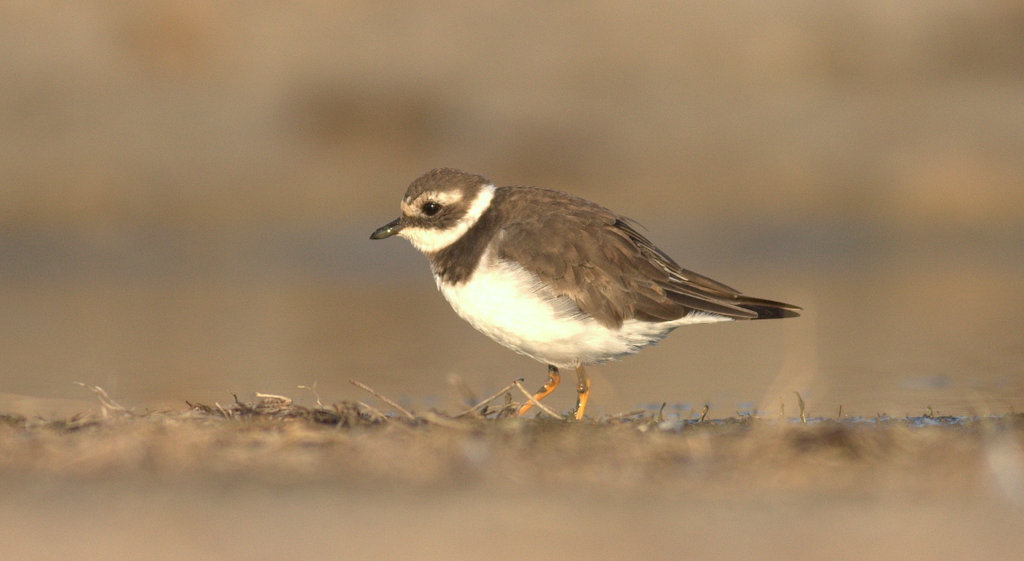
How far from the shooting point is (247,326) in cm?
1471

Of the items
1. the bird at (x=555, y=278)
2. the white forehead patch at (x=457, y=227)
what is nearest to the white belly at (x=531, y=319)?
the bird at (x=555, y=278)

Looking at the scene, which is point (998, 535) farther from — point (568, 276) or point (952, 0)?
point (952, 0)

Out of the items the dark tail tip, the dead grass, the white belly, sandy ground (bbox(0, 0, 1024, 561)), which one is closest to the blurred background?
sandy ground (bbox(0, 0, 1024, 561))

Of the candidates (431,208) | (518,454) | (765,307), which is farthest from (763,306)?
(518,454)

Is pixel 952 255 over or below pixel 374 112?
below

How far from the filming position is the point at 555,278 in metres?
8.18

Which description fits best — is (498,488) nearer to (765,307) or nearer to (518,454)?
(518,454)

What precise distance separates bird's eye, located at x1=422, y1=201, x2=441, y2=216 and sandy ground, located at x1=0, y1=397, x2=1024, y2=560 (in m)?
1.93

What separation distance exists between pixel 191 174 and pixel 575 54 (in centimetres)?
809

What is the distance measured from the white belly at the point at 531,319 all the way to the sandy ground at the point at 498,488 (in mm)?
960

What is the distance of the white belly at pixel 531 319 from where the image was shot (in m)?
8.05

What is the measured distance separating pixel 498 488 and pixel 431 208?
3.42 metres

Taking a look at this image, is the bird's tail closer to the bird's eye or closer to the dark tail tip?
the dark tail tip

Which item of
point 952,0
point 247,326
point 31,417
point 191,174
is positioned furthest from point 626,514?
point 952,0
